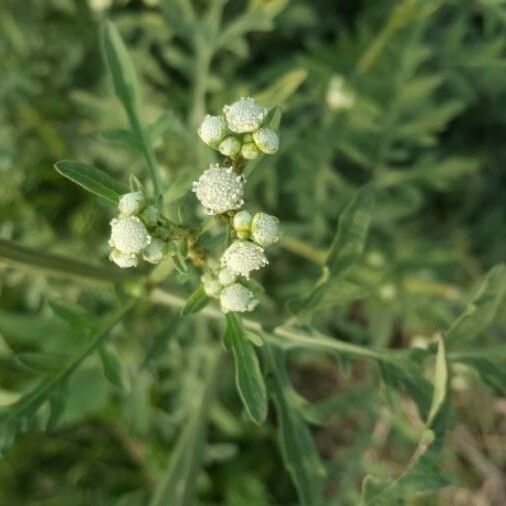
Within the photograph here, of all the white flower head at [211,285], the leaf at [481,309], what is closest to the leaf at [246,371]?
the white flower head at [211,285]

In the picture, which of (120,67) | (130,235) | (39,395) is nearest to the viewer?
(130,235)

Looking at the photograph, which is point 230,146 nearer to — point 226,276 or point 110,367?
point 226,276

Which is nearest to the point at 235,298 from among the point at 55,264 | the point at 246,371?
the point at 246,371

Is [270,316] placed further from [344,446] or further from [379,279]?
[344,446]

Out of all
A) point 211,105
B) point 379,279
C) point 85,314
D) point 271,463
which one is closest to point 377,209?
point 379,279

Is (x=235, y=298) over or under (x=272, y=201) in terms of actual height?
under

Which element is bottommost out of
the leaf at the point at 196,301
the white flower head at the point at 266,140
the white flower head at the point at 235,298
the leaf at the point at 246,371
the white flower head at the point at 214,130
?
the leaf at the point at 246,371

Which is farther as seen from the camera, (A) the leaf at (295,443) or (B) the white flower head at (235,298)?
(A) the leaf at (295,443)

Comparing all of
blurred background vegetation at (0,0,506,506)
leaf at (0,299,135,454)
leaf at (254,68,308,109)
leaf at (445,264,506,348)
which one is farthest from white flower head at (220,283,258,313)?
blurred background vegetation at (0,0,506,506)

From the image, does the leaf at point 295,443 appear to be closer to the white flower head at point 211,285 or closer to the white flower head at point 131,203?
the white flower head at point 211,285
